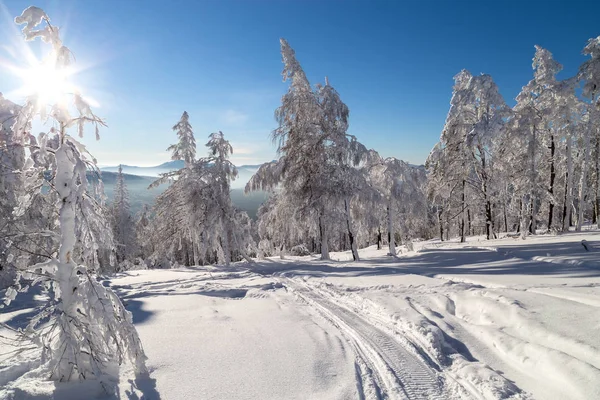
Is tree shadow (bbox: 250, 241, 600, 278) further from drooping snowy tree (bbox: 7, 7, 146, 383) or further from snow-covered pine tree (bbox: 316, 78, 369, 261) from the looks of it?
drooping snowy tree (bbox: 7, 7, 146, 383)

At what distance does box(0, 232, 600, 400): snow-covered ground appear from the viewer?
399 cm

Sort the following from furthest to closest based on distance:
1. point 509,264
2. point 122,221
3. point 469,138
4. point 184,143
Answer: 1. point 122,221
2. point 184,143
3. point 469,138
4. point 509,264

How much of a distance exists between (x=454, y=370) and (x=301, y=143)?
13.6 meters

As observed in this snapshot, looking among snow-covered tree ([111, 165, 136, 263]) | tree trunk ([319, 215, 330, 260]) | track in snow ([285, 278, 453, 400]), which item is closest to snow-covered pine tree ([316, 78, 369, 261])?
tree trunk ([319, 215, 330, 260])

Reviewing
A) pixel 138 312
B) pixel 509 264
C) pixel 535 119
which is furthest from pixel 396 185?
pixel 138 312

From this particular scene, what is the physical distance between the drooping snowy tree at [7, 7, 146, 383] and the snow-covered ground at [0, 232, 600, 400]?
1.25 feet

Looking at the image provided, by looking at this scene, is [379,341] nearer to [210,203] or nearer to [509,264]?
[509,264]

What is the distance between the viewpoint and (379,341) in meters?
5.63

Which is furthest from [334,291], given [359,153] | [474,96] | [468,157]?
[474,96]

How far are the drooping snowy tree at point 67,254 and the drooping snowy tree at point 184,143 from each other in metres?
21.5

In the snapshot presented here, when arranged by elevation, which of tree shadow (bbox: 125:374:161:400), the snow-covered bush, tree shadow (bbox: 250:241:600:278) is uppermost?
tree shadow (bbox: 250:241:600:278)

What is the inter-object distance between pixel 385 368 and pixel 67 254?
15.8ft

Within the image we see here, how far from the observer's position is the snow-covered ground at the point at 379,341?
3990 mm

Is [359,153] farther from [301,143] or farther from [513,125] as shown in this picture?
[513,125]
